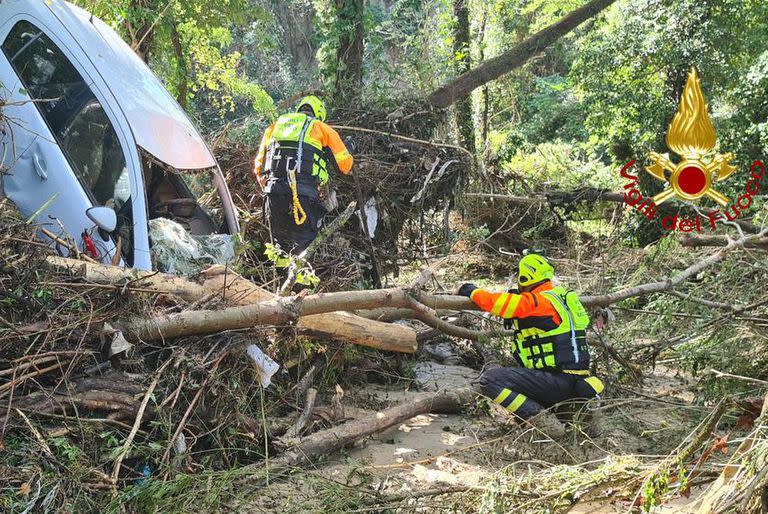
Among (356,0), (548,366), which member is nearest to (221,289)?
(548,366)

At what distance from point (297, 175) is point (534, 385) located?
111 inches

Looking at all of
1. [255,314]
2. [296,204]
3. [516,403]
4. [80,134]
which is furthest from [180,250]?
[516,403]

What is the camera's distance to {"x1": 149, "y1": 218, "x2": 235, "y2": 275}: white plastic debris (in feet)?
17.2

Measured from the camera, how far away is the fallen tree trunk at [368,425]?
14.4 feet

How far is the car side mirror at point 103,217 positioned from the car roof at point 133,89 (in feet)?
2.29

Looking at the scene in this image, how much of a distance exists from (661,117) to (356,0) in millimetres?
6766

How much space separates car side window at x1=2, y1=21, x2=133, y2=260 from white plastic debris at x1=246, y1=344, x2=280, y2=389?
1.19 metres

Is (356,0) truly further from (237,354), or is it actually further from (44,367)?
(44,367)

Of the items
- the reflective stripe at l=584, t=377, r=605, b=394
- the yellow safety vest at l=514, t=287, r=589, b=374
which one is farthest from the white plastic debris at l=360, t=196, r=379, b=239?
the reflective stripe at l=584, t=377, r=605, b=394

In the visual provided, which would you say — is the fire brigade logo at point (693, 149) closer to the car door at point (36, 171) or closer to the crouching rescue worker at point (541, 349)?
the crouching rescue worker at point (541, 349)

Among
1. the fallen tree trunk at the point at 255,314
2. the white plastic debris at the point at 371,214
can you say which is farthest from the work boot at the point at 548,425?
the white plastic debris at the point at 371,214

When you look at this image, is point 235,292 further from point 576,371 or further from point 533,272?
point 576,371

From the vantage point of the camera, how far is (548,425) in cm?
Result: 504

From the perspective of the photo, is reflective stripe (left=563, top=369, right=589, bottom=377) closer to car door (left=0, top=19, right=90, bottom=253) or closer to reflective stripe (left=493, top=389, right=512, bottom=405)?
reflective stripe (left=493, top=389, right=512, bottom=405)
